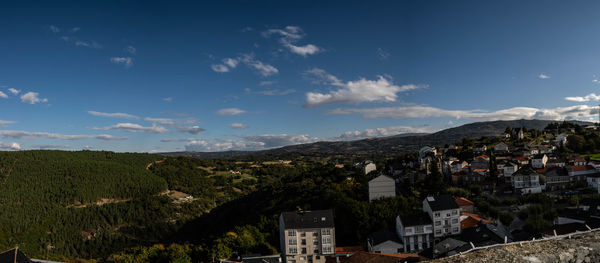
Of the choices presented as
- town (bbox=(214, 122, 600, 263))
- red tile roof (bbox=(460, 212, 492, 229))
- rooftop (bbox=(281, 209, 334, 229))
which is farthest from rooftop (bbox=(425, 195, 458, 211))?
rooftop (bbox=(281, 209, 334, 229))

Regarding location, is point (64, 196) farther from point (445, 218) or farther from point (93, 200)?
point (445, 218)

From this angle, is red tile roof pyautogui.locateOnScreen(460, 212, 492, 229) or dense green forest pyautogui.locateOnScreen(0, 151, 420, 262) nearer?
red tile roof pyautogui.locateOnScreen(460, 212, 492, 229)

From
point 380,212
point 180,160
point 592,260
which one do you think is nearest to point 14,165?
point 180,160

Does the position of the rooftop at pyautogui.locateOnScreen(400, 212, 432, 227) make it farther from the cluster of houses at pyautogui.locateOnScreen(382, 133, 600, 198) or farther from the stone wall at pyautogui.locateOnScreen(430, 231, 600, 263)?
the stone wall at pyautogui.locateOnScreen(430, 231, 600, 263)

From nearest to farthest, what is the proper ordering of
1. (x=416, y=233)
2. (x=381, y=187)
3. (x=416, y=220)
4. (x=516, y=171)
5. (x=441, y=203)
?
(x=416, y=233) → (x=416, y=220) → (x=441, y=203) → (x=516, y=171) → (x=381, y=187)

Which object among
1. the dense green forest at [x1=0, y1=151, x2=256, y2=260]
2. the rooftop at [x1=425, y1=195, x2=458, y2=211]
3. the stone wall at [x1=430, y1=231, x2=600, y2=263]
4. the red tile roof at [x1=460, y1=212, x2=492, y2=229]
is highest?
the stone wall at [x1=430, y1=231, x2=600, y2=263]

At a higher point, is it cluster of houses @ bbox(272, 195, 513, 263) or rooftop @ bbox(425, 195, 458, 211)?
rooftop @ bbox(425, 195, 458, 211)

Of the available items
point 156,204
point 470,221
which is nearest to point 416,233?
point 470,221

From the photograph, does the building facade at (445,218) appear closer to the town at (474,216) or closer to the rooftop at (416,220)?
the town at (474,216)

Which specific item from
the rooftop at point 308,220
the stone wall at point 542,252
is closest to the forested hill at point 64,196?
the rooftop at point 308,220

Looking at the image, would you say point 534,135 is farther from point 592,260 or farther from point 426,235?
point 592,260

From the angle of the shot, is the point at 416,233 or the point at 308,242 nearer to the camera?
the point at 416,233
